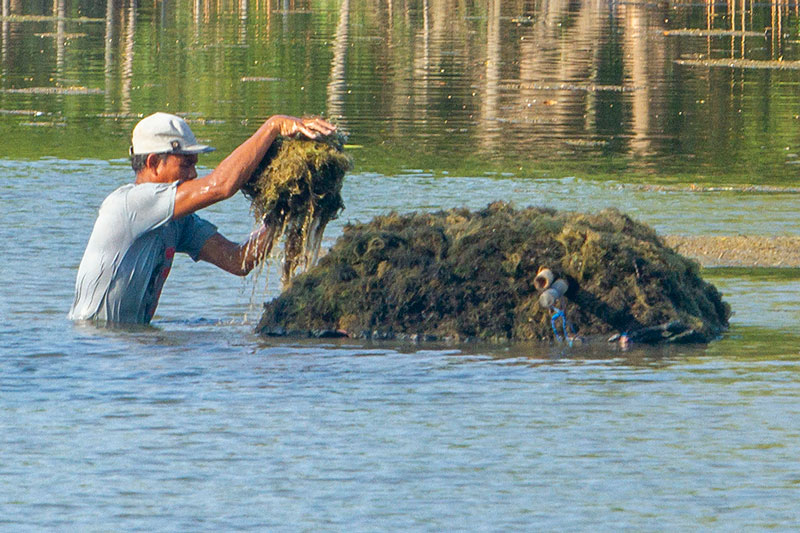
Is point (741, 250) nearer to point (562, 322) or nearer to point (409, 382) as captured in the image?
point (562, 322)

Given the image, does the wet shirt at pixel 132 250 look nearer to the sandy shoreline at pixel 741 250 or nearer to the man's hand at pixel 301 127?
the man's hand at pixel 301 127

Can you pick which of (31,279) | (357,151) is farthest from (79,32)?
(31,279)

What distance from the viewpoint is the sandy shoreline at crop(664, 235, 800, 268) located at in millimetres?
13266

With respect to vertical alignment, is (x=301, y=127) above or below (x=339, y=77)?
below

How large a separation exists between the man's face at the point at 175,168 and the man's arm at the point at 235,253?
544 millimetres

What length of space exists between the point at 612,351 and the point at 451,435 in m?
2.25

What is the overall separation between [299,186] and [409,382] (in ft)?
4.63

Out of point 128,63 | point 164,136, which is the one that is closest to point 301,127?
point 164,136

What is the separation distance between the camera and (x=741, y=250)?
1368 centimetres

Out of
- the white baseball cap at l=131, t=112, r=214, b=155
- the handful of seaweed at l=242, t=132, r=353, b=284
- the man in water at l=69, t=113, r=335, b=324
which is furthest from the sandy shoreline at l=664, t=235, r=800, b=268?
the white baseball cap at l=131, t=112, r=214, b=155

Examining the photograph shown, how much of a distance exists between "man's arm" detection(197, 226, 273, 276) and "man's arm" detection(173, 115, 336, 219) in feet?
2.06

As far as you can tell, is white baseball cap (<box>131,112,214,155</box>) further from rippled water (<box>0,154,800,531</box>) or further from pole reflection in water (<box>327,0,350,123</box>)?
pole reflection in water (<box>327,0,350,123</box>)

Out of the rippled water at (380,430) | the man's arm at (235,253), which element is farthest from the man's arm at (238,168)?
the rippled water at (380,430)

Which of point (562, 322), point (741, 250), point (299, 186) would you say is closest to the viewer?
point (299, 186)
